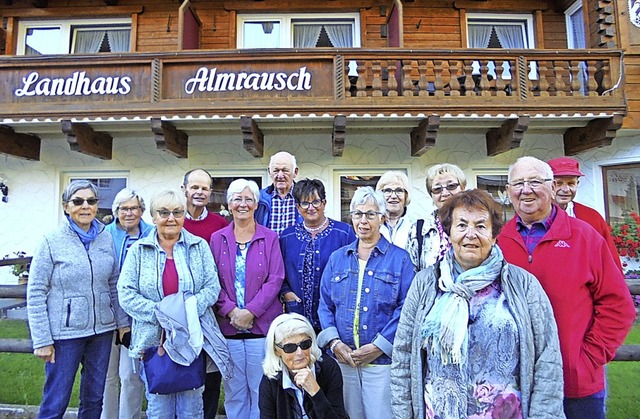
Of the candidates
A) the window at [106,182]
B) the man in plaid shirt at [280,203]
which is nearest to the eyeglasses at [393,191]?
the man in plaid shirt at [280,203]

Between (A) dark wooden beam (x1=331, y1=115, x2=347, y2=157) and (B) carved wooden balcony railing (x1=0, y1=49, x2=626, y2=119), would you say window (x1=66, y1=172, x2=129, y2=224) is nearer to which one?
(B) carved wooden balcony railing (x1=0, y1=49, x2=626, y2=119)

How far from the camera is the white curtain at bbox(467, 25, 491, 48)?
821 centimetres

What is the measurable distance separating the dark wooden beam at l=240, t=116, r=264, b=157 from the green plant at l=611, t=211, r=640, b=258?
6226 millimetres

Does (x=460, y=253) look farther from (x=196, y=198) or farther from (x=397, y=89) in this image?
(x=397, y=89)

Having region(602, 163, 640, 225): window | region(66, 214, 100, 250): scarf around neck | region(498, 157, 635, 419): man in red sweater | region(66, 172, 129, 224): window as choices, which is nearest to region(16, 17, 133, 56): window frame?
region(66, 172, 129, 224): window

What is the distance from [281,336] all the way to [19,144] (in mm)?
7432

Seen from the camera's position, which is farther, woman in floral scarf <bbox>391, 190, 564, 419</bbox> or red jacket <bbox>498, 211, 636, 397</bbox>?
red jacket <bbox>498, 211, 636, 397</bbox>

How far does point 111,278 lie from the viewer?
2.78 meters

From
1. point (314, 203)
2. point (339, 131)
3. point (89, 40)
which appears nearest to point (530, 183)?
point (314, 203)

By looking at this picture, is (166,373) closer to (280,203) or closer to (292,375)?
(292,375)

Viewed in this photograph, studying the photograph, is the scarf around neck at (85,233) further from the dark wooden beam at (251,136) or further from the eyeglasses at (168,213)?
the dark wooden beam at (251,136)

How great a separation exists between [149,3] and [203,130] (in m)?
3.06

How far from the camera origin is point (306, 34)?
327 inches

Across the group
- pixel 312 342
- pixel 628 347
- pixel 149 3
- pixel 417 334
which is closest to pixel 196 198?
pixel 312 342
